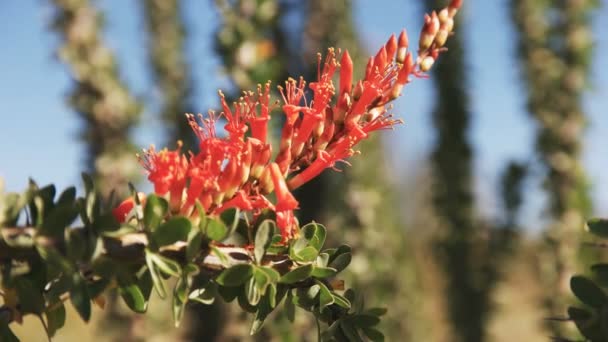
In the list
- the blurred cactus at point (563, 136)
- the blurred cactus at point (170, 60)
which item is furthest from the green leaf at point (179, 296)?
the blurred cactus at point (170, 60)

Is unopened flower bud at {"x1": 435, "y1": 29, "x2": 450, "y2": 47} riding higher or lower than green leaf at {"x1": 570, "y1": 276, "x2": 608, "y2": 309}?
higher

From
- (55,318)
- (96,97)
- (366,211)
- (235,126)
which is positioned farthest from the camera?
(366,211)

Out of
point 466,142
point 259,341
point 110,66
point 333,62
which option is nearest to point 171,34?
point 110,66

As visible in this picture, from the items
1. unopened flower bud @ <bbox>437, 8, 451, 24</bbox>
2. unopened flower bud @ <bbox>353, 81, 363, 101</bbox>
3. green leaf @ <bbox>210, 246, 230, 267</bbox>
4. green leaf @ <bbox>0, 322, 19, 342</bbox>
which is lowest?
green leaf @ <bbox>0, 322, 19, 342</bbox>

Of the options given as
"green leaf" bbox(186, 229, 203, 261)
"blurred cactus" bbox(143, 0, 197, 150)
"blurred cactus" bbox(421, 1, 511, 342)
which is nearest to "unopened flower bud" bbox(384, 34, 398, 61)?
"green leaf" bbox(186, 229, 203, 261)

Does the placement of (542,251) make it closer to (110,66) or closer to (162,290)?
(110,66)

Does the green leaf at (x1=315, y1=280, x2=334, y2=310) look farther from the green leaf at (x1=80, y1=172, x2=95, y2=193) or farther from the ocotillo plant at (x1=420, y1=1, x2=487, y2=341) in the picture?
the ocotillo plant at (x1=420, y1=1, x2=487, y2=341)

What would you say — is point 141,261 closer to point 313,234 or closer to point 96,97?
point 313,234

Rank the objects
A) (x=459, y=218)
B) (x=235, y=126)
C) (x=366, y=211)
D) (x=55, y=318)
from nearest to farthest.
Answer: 1. (x=55, y=318)
2. (x=235, y=126)
3. (x=366, y=211)
4. (x=459, y=218)

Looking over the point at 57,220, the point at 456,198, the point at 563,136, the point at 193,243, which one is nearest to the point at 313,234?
the point at 193,243
